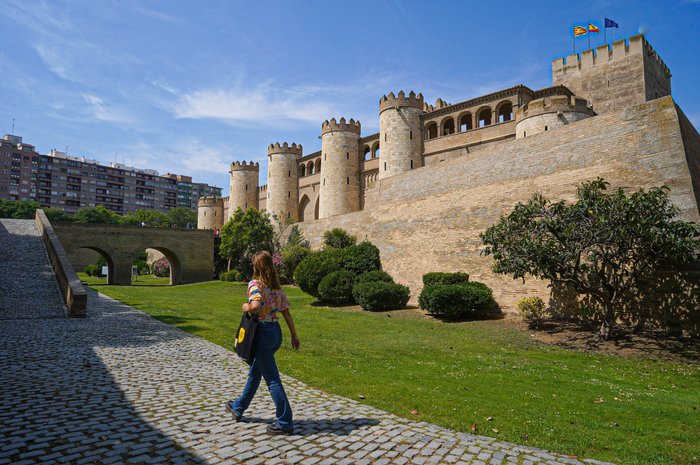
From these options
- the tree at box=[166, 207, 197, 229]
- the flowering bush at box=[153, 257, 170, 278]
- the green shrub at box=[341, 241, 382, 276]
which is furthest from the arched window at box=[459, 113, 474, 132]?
the tree at box=[166, 207, 197, 229]

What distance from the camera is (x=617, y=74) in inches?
1325

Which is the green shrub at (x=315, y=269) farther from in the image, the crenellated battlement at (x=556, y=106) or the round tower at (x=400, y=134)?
the round tower at (x=400, y=134)

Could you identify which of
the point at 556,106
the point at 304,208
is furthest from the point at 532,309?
the point at 304,208

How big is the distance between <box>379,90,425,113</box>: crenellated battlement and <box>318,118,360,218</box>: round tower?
23.9 ft

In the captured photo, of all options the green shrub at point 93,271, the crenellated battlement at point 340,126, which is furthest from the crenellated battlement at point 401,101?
the green shrub at point 93,271

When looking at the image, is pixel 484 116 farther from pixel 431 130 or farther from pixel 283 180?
pixel 283 180

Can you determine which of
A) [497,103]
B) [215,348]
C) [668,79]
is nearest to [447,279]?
[215,348]

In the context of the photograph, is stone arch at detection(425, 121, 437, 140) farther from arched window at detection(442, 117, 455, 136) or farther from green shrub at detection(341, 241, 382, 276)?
green shrub at detection(341, 241, 382, 276)

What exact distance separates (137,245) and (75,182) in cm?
6667

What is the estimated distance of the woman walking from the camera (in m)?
4.40

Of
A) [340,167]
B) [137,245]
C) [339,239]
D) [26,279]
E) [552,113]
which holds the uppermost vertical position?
[340,167]

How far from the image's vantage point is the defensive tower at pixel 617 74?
3266cm

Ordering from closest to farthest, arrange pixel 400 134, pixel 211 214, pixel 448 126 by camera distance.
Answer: pixel 400 134 < pixel 448 126 < pixel 211 214

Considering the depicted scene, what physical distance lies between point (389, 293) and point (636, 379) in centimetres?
1068
